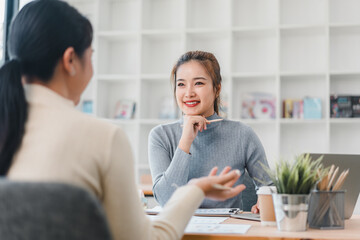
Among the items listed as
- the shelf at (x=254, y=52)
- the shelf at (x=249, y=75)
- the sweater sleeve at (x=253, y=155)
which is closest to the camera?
the sweater sleeve at (x=253, y=155)

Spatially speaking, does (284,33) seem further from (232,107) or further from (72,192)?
(72,192)

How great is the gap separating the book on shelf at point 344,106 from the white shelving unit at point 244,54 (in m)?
0.07

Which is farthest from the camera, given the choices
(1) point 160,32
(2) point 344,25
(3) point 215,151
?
(1) point 160,32

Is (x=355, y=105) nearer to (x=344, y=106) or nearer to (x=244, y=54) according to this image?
(x=344, y=106)

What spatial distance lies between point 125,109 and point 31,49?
363 cm

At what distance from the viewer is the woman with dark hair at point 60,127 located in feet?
2.88

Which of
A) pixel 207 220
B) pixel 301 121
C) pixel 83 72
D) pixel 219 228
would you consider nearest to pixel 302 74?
pixel 301 121

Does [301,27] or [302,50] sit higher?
[301,27]

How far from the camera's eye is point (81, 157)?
2.89 feet

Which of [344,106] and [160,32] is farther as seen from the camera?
[160,32]

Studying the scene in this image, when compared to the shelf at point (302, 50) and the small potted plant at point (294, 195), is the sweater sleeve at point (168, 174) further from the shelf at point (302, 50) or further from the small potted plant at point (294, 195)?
the shelf at point (302, 50)

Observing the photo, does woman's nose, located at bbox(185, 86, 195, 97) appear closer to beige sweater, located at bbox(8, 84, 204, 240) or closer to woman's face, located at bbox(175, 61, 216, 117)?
woman's face, located at bbox(175, 61, 216, 117)

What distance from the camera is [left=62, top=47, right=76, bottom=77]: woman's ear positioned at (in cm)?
99

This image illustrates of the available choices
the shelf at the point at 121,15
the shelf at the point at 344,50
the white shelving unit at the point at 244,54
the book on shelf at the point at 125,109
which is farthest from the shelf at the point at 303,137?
the shelf at the point at 121,15
